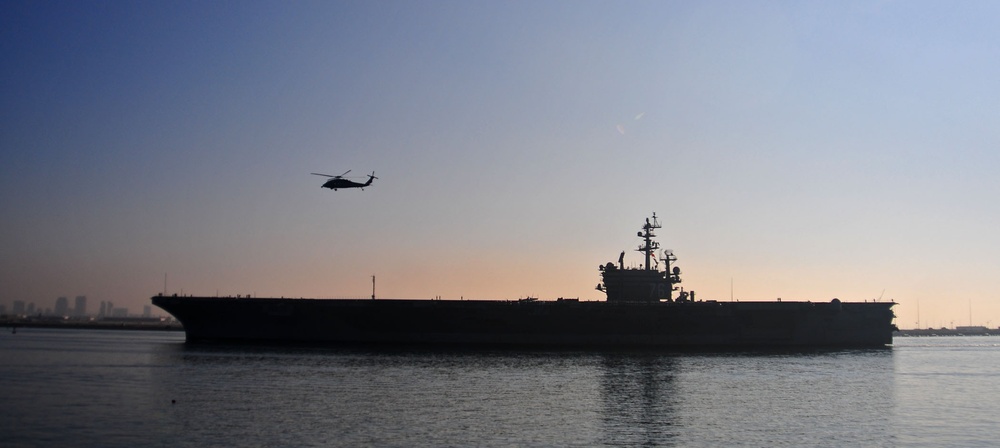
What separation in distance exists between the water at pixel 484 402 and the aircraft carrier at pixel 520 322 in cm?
941

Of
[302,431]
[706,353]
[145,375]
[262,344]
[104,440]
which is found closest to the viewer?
[104,440]

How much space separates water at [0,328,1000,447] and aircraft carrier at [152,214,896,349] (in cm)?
941

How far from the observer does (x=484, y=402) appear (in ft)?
80.9

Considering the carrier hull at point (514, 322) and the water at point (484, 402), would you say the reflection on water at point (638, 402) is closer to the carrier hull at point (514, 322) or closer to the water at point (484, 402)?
the water at point (484, 402)

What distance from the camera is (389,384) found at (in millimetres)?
28750

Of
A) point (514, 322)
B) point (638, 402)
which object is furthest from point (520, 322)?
point (638, 402)

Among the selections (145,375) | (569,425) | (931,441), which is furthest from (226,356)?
(931,441)

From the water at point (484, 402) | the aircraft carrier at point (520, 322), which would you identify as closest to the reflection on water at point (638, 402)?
the water at point (484, 402)

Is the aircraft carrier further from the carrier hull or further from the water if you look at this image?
the water

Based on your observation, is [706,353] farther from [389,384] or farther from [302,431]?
[302,431]

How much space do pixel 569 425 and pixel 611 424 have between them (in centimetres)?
116

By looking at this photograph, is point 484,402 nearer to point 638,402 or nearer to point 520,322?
point 638,402

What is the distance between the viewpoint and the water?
19.2m

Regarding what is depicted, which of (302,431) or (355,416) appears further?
(355,416)
